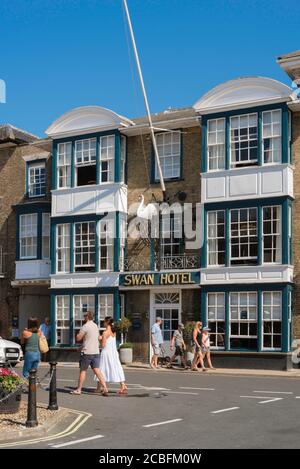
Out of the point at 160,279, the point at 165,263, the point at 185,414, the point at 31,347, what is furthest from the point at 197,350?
the point at 185,414

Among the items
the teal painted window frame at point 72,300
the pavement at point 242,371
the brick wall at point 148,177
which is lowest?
the pavement at point 242,371

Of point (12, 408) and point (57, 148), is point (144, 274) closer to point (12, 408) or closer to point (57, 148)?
point (57, 148)

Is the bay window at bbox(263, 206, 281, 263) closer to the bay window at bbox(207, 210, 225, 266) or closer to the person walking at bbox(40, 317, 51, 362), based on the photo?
the bay window at bbox(207, 210, 225, 266)

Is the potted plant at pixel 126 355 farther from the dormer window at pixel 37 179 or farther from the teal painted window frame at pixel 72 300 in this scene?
the dormer window at pixel 37 179

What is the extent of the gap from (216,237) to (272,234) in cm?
218

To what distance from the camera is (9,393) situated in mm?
12844

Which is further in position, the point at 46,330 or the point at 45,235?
the point at 45,235

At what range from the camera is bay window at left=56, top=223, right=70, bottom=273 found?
3098cm

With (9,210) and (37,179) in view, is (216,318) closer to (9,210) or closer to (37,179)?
(37,179)

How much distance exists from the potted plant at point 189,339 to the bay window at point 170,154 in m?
5.90

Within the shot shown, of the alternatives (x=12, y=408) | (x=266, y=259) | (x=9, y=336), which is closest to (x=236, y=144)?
(x=266, y=259)

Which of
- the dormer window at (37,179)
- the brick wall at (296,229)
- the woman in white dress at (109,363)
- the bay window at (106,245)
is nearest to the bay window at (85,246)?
the bay window at (106,245)

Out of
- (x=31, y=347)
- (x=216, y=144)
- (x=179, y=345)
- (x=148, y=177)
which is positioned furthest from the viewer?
(x=148, y=177)

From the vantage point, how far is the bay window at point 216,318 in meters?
26.9
